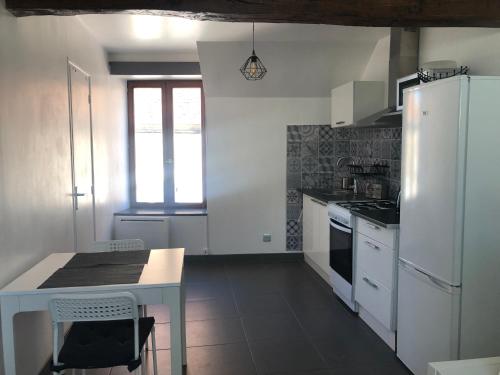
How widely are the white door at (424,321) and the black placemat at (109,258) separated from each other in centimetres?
165

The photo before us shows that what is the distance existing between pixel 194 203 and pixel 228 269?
1083 millimetres

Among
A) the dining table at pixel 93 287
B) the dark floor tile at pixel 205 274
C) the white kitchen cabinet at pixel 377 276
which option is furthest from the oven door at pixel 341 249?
the dining table at pixel 93 287

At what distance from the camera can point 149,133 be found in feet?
18.5

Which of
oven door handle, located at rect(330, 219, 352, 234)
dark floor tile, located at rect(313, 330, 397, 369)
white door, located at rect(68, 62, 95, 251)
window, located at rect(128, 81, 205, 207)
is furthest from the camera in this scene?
window, located at rect(128, 81, 205, 207)

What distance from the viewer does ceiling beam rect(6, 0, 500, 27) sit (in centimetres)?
227

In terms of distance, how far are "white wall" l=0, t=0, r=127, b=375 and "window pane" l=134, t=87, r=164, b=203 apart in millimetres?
1804

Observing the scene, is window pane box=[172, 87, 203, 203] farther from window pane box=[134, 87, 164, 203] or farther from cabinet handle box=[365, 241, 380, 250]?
cabinet handle box=[365, 241, 380, 250]

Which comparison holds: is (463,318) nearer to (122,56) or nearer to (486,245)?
(486,245)

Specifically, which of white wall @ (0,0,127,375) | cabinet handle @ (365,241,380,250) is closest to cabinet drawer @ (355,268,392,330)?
cabinet handle @ (365,241,380,250)

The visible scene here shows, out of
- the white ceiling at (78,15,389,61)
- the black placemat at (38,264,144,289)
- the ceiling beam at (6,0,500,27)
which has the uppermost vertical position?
the white ceiling at (78,15,389,61)

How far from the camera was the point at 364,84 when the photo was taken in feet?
13.9

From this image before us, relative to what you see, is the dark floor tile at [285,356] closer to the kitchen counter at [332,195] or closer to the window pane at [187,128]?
the kitchen counter at [332,195]

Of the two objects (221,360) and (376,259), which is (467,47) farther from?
(221,360)

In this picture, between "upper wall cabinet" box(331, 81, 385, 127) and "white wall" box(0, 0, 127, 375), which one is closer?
"white wall" box(0, 0, 127, 375)
